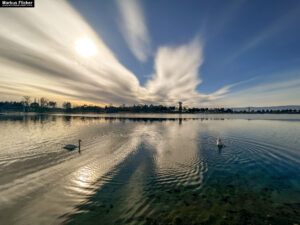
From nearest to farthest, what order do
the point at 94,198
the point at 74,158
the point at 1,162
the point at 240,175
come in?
the point at 94,198 < the point at 240,175 < the point at 1,162 < the point at 74,158

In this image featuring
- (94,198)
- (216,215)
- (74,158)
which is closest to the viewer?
(216,215)

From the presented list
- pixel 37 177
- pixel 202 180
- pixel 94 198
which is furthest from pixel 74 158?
pixel 202 180

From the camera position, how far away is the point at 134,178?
11328 mm

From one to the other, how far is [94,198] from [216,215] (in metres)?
8.55

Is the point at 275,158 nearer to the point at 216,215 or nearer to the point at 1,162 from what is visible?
the point at 216,215

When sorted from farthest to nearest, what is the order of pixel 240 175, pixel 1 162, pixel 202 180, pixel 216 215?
pixel 1 162, pixel 240 175, pixel 202 180, pixel 216 215

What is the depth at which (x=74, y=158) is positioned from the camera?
52.5 feet

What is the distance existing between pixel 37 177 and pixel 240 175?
2089 cm

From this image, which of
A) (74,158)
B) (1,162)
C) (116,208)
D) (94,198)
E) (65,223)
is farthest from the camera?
(74,158)

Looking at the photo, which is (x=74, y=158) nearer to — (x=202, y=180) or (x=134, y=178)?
(x=134, y=178)

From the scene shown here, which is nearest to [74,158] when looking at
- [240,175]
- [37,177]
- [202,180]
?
[37,177]

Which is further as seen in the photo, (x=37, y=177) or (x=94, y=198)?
Answer: (x=37, y=177)

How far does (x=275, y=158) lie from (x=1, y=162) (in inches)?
1452

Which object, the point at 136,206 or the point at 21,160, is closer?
the point at 136,206
